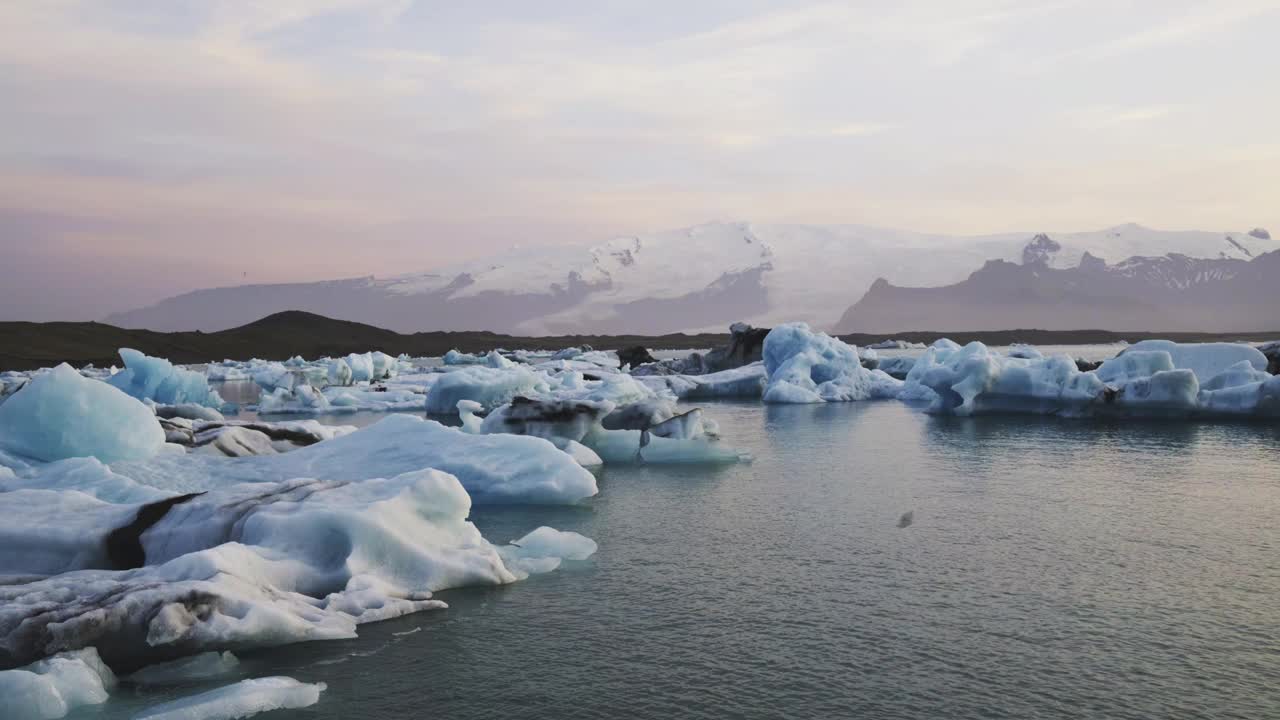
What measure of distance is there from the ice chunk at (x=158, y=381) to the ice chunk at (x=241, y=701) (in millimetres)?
25523

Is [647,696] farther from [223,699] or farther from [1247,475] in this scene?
[1247,475]

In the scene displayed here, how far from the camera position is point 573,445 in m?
16.4

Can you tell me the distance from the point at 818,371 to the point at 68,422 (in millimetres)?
28111

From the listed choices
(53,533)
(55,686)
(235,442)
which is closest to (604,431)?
(235,442)

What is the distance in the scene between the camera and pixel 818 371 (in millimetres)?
36062

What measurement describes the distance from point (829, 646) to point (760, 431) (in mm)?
16767

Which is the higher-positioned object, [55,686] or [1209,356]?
[1209,356]

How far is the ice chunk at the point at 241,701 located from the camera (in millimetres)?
5383

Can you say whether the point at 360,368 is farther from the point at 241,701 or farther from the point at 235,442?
the point at 241,701

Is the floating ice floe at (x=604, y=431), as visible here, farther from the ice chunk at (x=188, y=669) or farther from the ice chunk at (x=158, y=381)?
the ice chunk at (x=158, y=381)

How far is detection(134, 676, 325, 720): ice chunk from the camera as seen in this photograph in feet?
17.7

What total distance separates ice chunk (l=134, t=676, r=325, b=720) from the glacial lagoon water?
0.11 m

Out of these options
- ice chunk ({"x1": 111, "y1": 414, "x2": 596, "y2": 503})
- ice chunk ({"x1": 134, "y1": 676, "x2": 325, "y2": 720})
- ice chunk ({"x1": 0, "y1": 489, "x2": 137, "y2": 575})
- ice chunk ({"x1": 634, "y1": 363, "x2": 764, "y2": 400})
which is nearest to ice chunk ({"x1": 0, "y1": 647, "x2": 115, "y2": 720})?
ice chunk ({"x1": 134, "y1": 676, "x2": 325, "y2": 720})

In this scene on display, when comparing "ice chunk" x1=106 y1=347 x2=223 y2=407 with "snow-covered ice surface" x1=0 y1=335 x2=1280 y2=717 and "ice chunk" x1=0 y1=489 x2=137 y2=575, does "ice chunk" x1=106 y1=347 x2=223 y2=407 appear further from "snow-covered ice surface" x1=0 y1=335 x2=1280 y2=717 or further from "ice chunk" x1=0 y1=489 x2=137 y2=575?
"ice chunk" x1=0 y1=489 x2=137 y2=575
